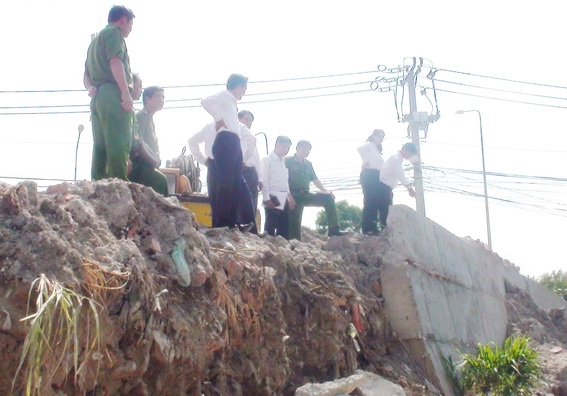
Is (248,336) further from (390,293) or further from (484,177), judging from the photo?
(484,177)

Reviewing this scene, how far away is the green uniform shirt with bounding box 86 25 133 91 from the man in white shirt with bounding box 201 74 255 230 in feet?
3.14

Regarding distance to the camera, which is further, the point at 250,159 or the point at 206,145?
the point at 250,159

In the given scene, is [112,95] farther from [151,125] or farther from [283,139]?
[283,139]

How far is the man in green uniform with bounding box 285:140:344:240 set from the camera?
9.46 metres

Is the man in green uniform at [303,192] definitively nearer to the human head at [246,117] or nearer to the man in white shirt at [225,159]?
Answer: the human head at [246,117]

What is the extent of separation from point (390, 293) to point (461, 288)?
2558 mm

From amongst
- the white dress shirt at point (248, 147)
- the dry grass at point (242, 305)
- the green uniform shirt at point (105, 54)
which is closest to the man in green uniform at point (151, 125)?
the green uniform shirt at point (105, 54)

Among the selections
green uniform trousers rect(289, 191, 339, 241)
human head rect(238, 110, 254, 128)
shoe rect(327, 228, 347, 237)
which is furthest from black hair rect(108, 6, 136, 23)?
shoe rect(327, 228, 347, 237)

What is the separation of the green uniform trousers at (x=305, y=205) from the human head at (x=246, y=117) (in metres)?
1.28

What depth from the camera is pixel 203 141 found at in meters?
7.72

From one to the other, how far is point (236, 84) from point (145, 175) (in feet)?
3.69

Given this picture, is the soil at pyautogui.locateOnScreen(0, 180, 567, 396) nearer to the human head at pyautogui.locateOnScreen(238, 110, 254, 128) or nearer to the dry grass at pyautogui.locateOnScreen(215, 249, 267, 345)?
the dry grass at pyautogui.locateOnScreen(215, 249, 267, 345)

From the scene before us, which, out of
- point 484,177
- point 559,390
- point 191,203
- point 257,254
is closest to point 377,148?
point 191,203

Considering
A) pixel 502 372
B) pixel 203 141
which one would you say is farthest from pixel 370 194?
pixel 203 141
